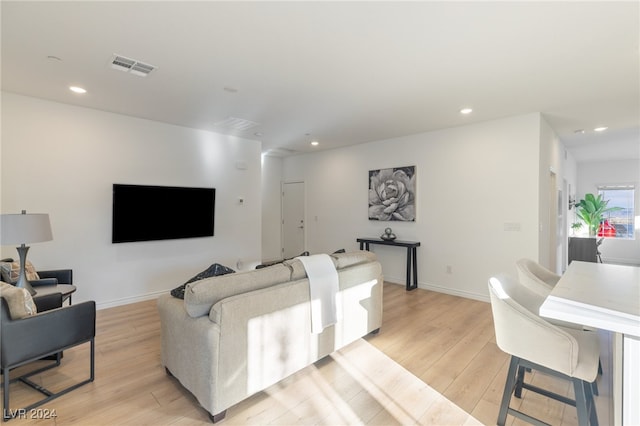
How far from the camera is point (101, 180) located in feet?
13.1

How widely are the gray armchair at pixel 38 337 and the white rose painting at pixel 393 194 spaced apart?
14.4 feet

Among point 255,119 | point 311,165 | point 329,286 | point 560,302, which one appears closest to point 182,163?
point 255,119

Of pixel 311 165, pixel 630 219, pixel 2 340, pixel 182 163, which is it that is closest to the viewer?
pixel 2 340

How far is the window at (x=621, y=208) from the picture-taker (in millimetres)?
7770

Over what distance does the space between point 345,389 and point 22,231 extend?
2.78 metres

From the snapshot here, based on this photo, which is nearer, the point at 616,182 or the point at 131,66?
the point at 131,66

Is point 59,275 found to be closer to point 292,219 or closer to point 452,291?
point 292,219

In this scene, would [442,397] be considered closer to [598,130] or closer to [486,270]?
[486,270]

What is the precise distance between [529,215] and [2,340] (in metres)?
5.26

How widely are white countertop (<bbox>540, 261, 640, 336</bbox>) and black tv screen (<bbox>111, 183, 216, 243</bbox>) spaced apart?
458cm

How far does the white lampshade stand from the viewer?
2.27 meters

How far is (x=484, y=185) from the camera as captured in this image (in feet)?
14.3

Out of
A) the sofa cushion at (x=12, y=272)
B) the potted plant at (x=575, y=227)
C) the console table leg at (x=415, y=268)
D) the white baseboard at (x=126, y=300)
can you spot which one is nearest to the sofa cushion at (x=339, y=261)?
the console table leg at (x=415, y=268)

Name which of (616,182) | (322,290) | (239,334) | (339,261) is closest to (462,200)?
(339,261)
